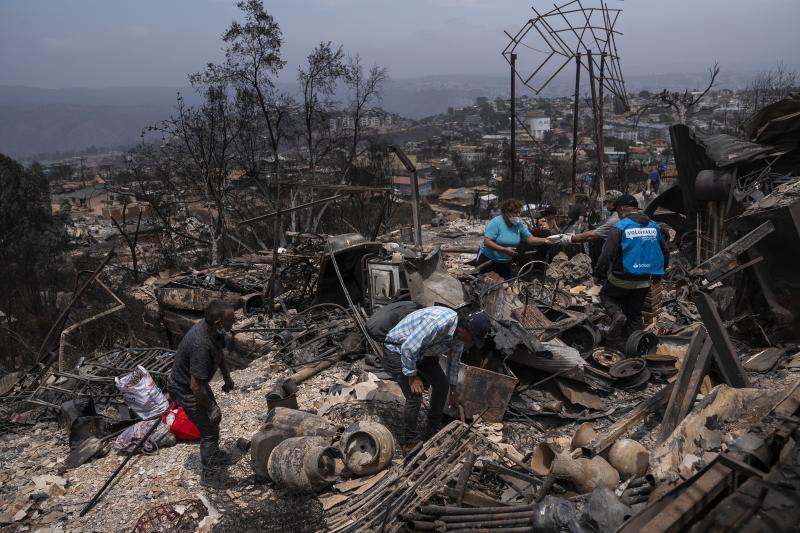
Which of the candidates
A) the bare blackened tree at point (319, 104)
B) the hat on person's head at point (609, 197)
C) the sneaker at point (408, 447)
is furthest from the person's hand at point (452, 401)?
the bare blackened tree at point (319, 104)

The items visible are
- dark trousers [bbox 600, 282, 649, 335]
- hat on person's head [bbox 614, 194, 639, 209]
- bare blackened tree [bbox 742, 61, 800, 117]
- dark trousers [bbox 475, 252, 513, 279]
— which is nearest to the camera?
hat on person's head [bbox 614, 194, 639, 209]

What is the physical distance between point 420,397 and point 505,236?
304cm

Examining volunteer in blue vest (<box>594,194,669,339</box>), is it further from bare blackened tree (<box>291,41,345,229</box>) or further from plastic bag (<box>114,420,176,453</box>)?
bare blackened tree (<box>291,41,345,229</box>)

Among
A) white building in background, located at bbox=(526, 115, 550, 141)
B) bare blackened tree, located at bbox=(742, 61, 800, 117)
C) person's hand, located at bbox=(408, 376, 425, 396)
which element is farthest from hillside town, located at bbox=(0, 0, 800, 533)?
white building in background, located at bbox=(526, 115, 550, 141)

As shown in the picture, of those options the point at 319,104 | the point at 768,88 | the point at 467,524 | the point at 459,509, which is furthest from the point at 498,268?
the point at 768,88

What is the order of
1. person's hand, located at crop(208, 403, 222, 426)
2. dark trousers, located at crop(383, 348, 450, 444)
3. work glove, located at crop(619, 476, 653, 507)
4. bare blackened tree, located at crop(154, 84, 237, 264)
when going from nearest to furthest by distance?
work glove, located at crop(619, 476, 653, 507) < dark trousers, located at crop(383, 348, 450, 444) < person's hand, located at crop(208, 403, 222, 426) < bare blackened tree, located at crop(154, 84, 237, 264)

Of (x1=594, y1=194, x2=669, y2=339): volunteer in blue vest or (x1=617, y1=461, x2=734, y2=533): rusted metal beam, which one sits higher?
(x1=594, y1=194, x2=669, y2=339): volunteer in blue vest

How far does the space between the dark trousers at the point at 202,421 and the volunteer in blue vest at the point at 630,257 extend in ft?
13.0

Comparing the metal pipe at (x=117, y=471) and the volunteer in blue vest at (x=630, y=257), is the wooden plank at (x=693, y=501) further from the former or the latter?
the metal pipe at (x=117, y=471)

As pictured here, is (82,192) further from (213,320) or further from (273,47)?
(213,320)

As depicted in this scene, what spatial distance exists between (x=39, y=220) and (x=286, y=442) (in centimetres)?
2673

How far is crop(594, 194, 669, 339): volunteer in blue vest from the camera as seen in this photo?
5520mm

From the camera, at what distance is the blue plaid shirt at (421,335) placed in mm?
4059

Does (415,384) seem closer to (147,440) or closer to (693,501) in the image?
(693,501)
